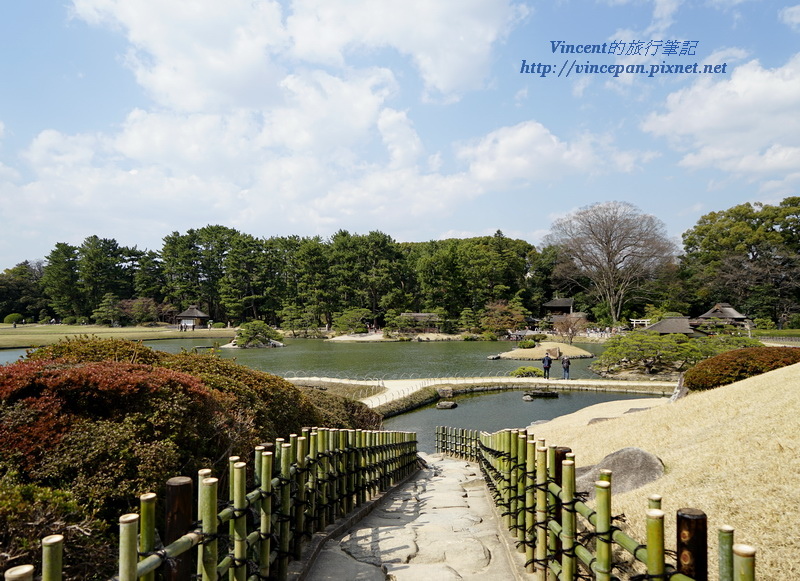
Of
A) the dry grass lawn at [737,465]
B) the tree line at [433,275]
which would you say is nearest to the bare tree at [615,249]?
the tree line at [433,275]

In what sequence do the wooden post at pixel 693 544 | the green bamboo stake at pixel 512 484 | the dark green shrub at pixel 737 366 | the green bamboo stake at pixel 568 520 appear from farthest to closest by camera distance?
the dark green shrub at pixel 737 366 → the green bamboo stake at pixel 512 484 → the green bamboo stake at pixel 568 520 → the wooden post at pixel 693 544

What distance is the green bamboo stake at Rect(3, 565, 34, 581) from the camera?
3.67 ft

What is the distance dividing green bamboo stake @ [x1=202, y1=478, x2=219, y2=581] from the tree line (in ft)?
141

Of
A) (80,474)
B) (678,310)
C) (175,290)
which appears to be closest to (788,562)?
(80,474)

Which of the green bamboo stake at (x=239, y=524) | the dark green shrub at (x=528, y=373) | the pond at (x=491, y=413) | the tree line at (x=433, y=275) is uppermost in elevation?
the tree line at (x=433, y=275)

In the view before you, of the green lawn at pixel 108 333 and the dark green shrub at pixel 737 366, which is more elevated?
the dark green shrub at pixel 737 366

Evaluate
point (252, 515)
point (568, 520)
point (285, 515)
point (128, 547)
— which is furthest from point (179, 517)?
point (568, 520)

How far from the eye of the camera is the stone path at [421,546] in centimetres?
297

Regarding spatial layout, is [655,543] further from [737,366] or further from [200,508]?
[737,366]

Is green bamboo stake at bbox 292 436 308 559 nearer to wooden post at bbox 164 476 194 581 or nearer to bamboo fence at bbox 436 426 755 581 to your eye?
wooden post at bbox 164 476 194 581

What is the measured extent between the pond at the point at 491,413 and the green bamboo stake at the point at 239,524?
426 inches

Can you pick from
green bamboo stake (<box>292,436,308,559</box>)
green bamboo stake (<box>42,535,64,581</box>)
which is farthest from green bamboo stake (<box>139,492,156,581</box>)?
green bamboo stake (<box>292,436,308,559</box>)

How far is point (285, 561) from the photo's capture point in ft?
9.12

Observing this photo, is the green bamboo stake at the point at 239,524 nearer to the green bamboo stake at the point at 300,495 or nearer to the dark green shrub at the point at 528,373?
the green bamboo stake at the point at 300,495
